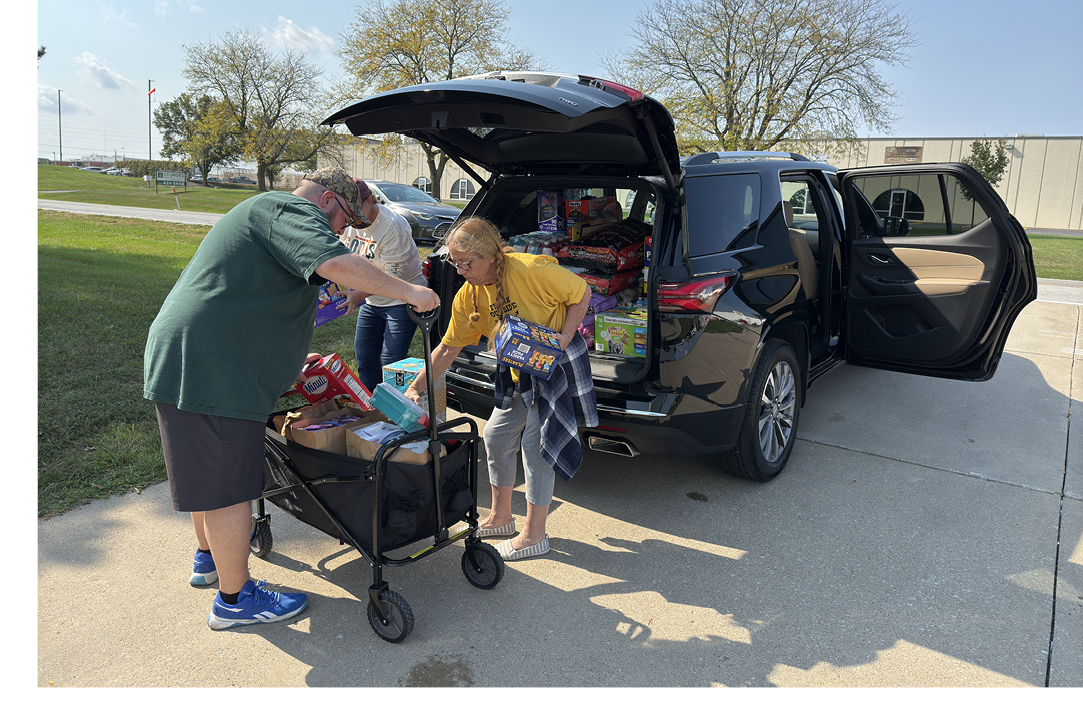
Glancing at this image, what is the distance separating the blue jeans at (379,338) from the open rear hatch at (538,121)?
3.66ft

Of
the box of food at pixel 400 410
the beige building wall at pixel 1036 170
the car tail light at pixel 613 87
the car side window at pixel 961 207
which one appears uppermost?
the beige building wall at pixel 1036 170

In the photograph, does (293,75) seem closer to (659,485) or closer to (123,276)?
(123,276)

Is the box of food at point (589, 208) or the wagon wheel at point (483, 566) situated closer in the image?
the wagon wheel at point (483, 566)

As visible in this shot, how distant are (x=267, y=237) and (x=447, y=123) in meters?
1.03

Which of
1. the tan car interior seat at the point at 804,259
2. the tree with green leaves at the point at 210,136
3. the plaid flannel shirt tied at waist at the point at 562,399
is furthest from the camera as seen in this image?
the tree with green leaves at the point at 210,136

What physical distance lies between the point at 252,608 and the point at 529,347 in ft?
4.89

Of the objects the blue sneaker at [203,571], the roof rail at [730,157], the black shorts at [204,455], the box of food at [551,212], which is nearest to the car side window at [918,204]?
the roof rail at [730,157]

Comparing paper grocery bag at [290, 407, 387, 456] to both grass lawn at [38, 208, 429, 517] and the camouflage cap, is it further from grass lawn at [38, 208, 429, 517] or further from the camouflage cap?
grass lawn at [38, 208, 429, 517]

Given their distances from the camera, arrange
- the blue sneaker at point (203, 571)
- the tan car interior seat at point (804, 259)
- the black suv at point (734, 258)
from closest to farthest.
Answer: the blue sneaker at point (203, 571)
the black suv at point (734, 258)
the tan car interior seat at point (804, 259)

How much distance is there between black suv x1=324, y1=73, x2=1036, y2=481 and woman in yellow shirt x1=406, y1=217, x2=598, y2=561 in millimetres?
346

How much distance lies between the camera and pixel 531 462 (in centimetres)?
314

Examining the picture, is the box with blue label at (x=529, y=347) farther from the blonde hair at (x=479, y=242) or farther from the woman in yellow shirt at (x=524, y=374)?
the blonde hair at (x=479, y=242)

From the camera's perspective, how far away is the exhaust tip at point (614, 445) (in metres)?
3.32

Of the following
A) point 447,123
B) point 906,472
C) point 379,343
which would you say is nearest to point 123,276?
point 379,343
